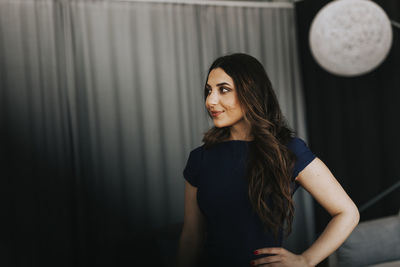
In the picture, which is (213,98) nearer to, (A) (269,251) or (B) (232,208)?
(B) (232,208)

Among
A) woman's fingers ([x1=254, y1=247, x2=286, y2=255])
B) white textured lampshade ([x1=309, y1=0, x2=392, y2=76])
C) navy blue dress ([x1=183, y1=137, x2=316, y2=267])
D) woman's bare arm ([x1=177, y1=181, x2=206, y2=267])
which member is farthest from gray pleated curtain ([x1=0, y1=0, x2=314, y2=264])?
woman's fingers ([x1=254, y1=247, x2=286, y2=255])

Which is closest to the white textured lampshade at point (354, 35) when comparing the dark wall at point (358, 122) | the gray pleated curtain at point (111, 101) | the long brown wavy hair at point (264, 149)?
the dark wall at point (358, 122)

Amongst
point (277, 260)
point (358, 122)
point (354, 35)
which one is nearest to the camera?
point (277, 260)

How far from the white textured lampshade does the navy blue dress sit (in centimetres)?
117

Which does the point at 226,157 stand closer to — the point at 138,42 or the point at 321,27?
the point at 321,27

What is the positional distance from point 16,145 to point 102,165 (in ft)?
1.83

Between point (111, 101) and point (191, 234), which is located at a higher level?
point (111, 101)

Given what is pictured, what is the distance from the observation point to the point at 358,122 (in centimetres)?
285

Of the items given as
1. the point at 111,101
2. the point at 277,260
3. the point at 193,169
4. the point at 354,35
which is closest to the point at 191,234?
the point at 193,169

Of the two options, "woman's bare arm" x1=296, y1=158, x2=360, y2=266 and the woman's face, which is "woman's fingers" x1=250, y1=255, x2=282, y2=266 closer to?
"woman's bare arm" x1=296, y1=158, x2=360, y2=266

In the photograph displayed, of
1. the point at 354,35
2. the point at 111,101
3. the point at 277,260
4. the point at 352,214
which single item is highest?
the point at 354,35

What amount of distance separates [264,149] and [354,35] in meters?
1.28

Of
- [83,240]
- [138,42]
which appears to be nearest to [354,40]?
[138,42]

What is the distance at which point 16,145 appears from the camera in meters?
2.61
